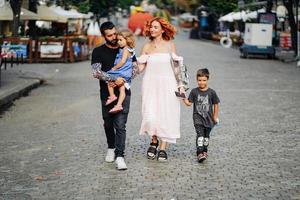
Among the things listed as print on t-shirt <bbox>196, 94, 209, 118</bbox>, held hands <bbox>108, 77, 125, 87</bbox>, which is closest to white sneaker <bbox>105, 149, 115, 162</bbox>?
held hands <bbox>108, 77, 125, 87</bbox>

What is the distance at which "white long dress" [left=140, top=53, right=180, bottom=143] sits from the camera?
8086 millimetres

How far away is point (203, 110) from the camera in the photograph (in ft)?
26.5

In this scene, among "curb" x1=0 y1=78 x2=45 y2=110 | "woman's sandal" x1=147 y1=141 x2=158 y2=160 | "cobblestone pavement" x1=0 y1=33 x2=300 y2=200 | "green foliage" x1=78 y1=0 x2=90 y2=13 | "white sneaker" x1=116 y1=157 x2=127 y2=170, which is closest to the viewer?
"cobblestone pavement" x1=0 y1=33 x2=300 y2=200

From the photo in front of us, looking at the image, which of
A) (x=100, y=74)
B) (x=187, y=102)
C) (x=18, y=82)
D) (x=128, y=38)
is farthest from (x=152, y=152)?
(x=18, y=82)

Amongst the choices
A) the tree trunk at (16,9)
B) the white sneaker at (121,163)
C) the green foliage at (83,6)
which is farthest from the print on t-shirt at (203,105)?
the green foliage at (83,6)

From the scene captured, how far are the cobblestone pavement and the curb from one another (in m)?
0.24

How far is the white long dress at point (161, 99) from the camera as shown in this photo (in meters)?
8.09

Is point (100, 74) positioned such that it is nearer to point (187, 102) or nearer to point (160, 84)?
point (160, 84)

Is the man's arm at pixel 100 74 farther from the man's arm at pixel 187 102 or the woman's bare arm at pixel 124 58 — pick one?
the man's arm at pixel 187 102

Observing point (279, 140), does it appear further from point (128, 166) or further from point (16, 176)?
point (16, 176)

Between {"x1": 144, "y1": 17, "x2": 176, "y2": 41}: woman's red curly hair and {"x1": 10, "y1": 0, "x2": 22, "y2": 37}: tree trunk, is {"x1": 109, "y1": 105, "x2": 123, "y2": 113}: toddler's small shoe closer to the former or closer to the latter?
{"x1": 144, "y1": 17, "x2": 176, "y2": 41}: woman's red curly hair

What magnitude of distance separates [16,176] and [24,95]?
9226mm

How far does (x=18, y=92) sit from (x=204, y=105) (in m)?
8.60

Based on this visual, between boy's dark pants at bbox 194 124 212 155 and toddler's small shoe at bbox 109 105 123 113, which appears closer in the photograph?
toddler's small shoe at bbox 109 105 123 113
